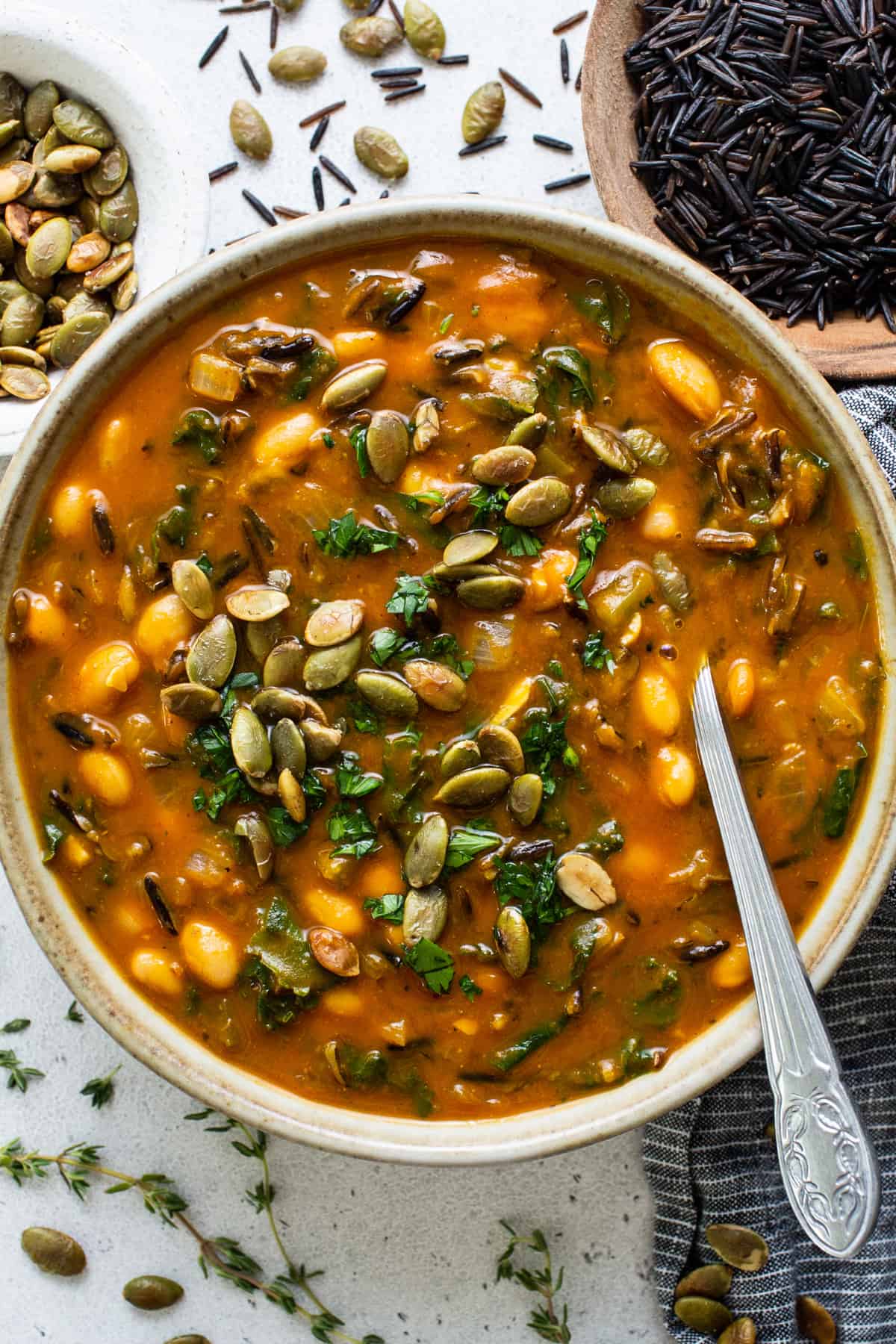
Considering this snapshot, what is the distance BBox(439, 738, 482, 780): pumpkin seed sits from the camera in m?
2.61

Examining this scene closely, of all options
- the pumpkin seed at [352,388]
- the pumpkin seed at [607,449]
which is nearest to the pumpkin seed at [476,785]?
the pumpkin seed at [607,449]

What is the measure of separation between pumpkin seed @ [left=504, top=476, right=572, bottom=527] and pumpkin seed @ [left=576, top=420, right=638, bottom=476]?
99 millimetres

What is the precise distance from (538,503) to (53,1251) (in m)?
2.22

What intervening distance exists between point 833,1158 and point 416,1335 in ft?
4.35

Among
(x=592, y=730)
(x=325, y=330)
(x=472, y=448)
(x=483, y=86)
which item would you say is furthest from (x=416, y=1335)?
(x=483, y=86)

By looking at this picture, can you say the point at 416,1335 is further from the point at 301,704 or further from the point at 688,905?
the point at 301,704

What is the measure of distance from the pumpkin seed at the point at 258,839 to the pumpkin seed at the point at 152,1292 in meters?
1.27

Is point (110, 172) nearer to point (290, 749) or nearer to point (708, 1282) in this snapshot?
point (290, 749)

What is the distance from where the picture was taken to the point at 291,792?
8.50ft

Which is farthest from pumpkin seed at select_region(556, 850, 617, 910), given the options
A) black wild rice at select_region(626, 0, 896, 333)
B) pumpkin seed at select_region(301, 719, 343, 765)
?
black wild rice at select_region(626, 0, 896, 333)

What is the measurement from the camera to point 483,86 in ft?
10.8

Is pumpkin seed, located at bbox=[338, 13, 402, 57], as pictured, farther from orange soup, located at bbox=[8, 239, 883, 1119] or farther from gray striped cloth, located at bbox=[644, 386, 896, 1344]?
gray striped cloth, located at bbox=[644, 386, 896, 1344]

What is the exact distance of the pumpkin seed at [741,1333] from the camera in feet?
10.1

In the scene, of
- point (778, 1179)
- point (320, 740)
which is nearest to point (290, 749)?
point (320, 740)
